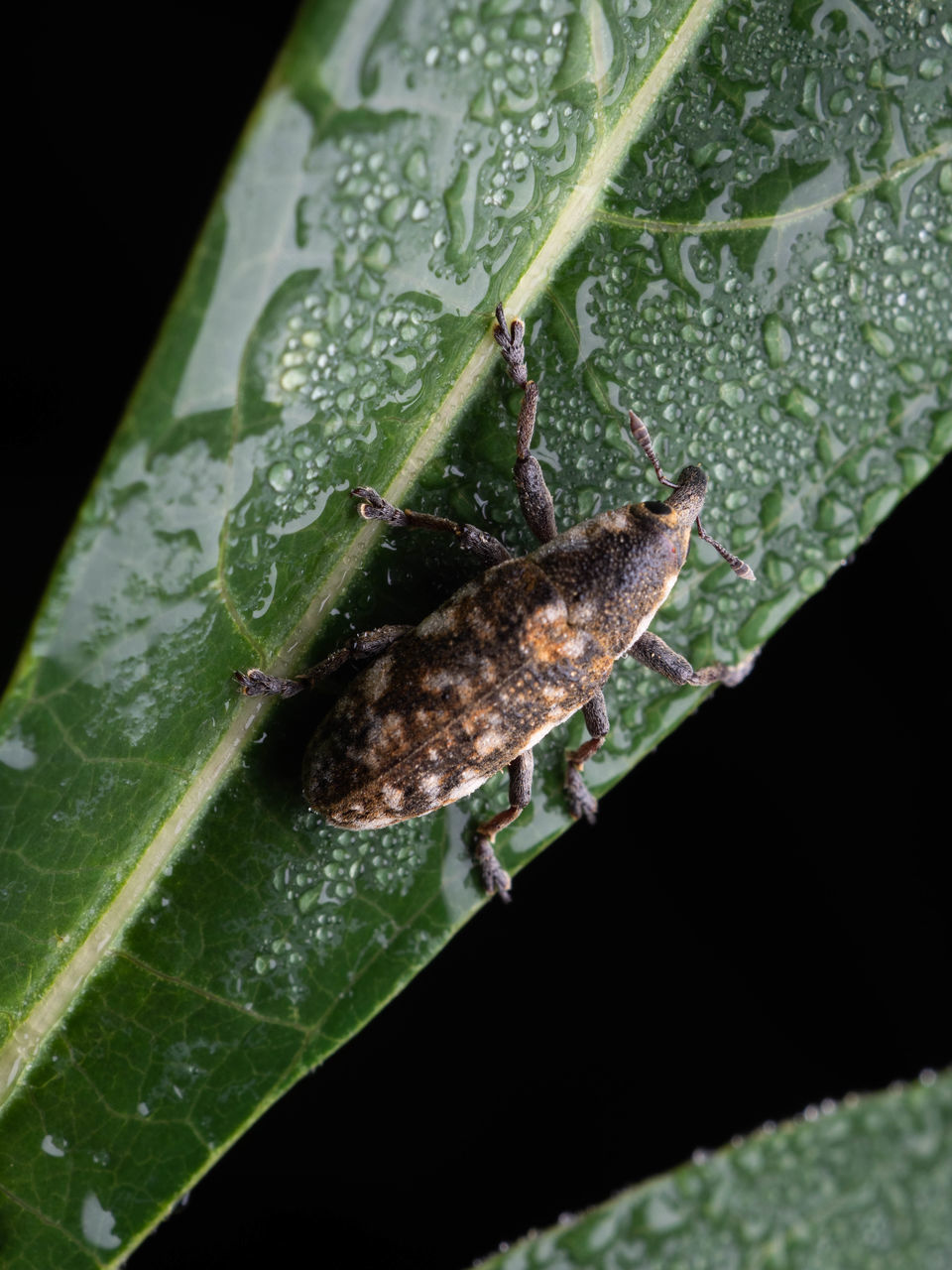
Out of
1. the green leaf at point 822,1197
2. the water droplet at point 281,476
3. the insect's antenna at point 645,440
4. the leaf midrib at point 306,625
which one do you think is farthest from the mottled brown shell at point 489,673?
the green leaf at point 822,1197

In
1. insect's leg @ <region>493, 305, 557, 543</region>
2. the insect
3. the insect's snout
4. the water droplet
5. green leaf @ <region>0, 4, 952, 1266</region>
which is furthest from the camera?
the insect's snout

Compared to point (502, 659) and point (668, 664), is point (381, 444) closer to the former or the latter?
point (502, 659)

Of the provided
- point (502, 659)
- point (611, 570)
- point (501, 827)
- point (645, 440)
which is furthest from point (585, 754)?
point (645, 440)

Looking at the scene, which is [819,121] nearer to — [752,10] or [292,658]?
[752,10]

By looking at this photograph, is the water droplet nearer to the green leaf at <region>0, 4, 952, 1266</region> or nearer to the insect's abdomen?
the green leaf at <region>0, 4, 952, 1266</region>

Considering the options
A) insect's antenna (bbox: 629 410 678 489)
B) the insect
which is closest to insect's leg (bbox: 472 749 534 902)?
the insect

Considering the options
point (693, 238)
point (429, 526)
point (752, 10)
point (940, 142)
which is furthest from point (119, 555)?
point (940, 142)
